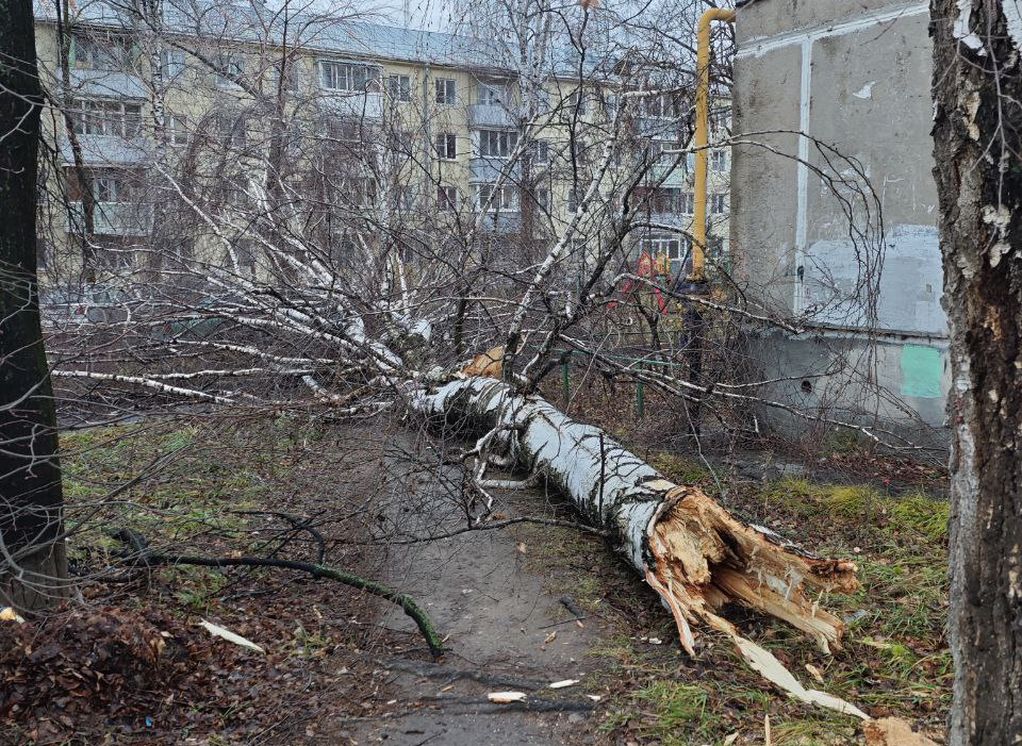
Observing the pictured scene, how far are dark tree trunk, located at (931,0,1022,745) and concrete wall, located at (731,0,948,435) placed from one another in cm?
459

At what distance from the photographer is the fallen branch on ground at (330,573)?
3943mm

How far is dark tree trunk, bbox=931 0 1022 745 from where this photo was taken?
177 centimetres

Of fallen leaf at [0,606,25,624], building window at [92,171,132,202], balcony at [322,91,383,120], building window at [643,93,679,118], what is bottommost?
fallen leaf at [0,606,25,624]

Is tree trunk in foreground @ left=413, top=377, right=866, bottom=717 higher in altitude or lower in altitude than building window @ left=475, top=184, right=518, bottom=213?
lower

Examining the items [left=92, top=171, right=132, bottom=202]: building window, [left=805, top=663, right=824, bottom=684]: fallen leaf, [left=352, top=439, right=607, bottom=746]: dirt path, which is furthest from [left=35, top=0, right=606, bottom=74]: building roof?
[left=805, top=663, right=824, bottom=684]: fallen leaf

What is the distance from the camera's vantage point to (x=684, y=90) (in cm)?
892

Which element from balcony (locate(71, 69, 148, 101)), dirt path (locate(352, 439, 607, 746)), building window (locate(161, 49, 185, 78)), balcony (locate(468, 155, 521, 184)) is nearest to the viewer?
dirt path (locate(352, 439, 607, 746))

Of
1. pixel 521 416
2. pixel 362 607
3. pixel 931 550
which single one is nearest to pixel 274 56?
pixel 521 416

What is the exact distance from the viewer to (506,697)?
138 inches

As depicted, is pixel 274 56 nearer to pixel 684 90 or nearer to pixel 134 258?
pixel 134 258

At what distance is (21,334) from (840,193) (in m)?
6.72

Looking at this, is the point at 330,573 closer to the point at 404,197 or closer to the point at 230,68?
the point at 404,197

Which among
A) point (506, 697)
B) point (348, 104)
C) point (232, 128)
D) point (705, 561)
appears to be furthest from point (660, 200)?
point (506, 697)

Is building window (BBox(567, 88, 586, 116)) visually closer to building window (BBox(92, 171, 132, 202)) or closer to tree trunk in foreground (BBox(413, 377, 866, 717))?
tree trunk in foreground (BBox(413, 377, 866, 717))
